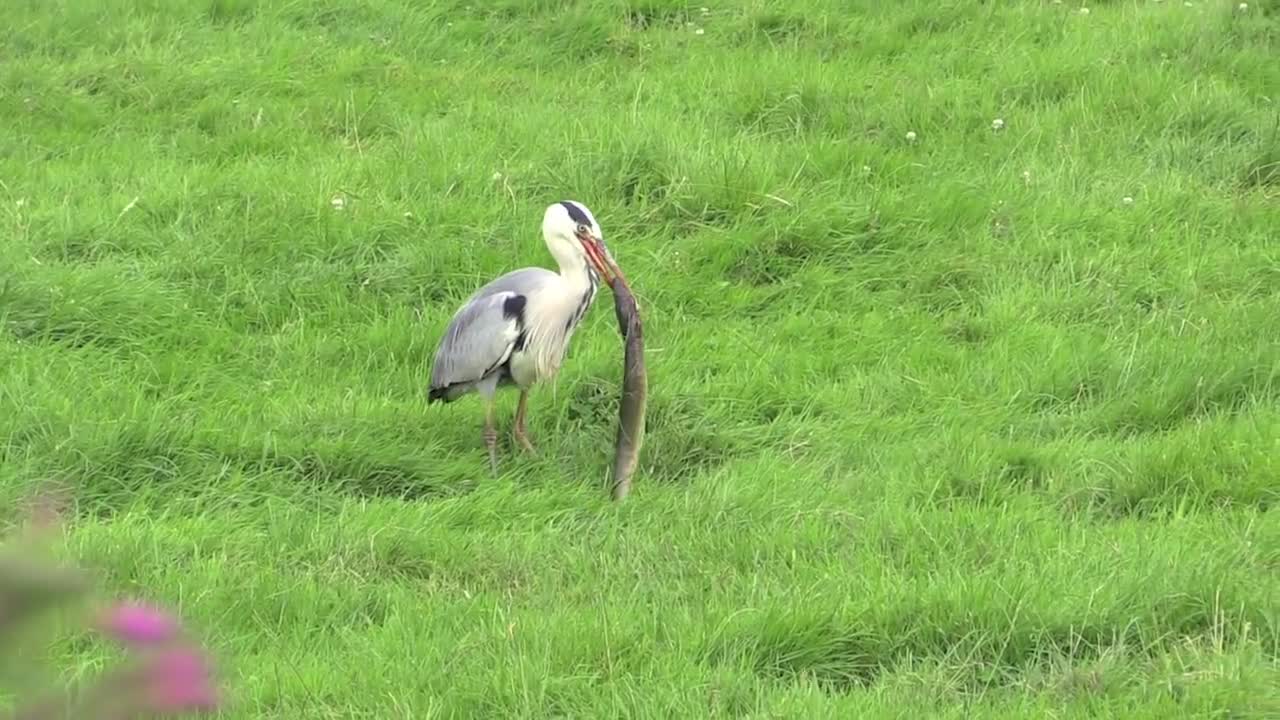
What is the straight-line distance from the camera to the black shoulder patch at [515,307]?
5113 millimetres

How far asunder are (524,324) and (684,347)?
86cm

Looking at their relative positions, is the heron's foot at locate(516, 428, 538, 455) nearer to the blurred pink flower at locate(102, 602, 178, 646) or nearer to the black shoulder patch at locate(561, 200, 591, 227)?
the black shoulder patch at locate(561, 200, 591, 227)

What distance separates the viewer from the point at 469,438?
529 centimetres

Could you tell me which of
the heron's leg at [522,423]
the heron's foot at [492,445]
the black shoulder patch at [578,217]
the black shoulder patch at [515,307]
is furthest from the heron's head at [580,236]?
the heron's foot at [492,445]

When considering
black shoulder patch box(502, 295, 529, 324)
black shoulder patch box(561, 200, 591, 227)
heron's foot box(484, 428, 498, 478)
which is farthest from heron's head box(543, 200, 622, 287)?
heron's foot box(484, 428, 498, 478)

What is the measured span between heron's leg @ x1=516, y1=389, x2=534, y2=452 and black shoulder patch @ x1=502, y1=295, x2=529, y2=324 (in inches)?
10.9

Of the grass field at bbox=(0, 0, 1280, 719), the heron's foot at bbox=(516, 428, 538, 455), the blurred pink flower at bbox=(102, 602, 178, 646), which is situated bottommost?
the heron's foot at bbox=(516, 428, 538, 455)

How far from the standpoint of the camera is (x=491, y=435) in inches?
201

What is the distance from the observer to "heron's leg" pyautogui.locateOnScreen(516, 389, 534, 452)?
201 inches

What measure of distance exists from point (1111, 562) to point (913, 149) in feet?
11.3

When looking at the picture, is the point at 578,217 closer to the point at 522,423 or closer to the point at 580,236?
the point at 580,236

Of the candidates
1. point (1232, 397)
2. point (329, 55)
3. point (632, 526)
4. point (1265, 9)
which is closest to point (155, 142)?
point (329, 55)

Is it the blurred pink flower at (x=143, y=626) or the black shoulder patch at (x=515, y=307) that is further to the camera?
the black shoulder patch at (x=515, y=307)

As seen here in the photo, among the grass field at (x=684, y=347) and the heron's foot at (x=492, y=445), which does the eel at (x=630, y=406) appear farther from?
the heron's foot at (x=492, y=445)
